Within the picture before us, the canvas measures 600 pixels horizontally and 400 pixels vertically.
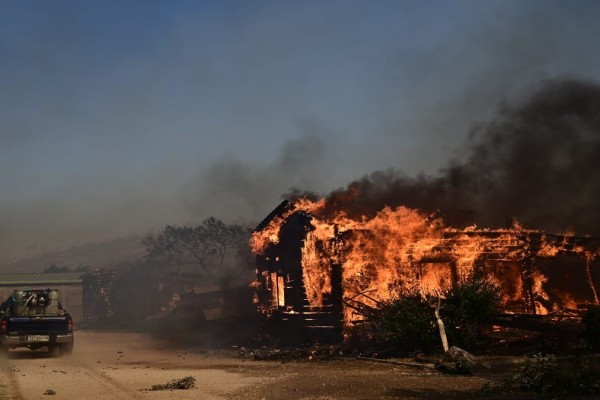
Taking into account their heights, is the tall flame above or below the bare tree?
below

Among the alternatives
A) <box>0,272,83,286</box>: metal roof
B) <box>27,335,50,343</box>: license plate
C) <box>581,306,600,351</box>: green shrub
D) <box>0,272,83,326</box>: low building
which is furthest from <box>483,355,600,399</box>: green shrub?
<box>0,272,83,286</box>: metal roof

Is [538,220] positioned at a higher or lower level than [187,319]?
higher

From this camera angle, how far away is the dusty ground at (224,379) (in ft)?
31.4

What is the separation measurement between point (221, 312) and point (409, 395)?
25150 mm

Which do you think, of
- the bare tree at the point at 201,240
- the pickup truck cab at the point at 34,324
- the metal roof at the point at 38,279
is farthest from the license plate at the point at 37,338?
the bare tree at the point at 201,240

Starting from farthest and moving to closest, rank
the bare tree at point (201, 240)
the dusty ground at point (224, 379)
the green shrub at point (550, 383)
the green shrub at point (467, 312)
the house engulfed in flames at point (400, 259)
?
the bare tree at point (201, 240) < the house engulfed in flames at point (400, 259) < the green shrub at point (467, 312) < the dusty ground at point (224, 379) < the green shrub at point (550, 383)

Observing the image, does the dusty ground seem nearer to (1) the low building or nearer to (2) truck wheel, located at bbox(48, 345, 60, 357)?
(2) truck wheel, located at bbox(48, 345, 60, 357)

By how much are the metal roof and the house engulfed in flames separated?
42.7 m

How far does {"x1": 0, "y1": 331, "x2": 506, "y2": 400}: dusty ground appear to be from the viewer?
9.58m

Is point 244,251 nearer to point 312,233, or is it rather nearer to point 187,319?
point 187,319

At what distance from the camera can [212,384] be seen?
11055 mm

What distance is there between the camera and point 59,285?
5616 cm

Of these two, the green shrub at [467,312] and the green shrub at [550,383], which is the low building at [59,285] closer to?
the green shrub at [467,312]

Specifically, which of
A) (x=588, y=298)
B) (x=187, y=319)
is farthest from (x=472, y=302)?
(x=187, y=319)
